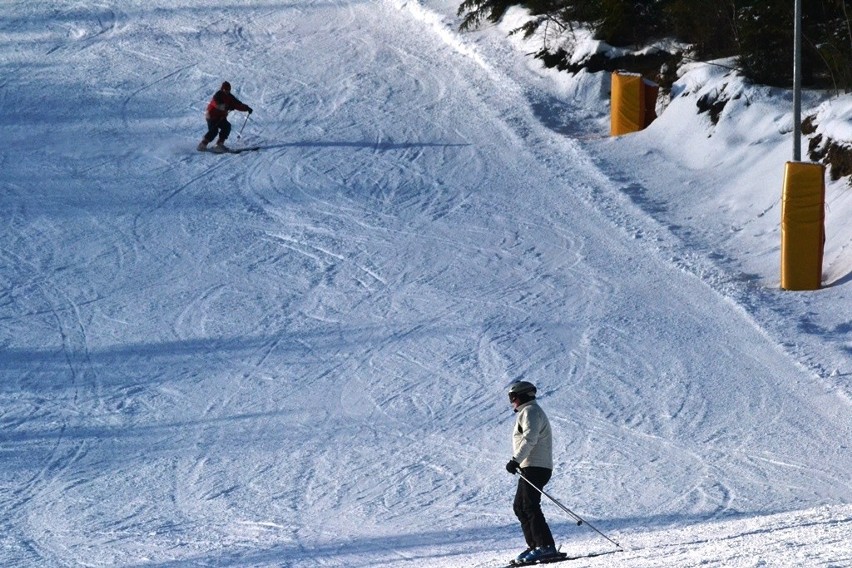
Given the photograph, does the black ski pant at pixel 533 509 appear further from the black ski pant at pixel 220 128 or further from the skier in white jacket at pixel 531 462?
the black ski pant at pixel 220 128

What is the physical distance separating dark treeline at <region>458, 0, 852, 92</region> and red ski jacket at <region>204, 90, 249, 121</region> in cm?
638

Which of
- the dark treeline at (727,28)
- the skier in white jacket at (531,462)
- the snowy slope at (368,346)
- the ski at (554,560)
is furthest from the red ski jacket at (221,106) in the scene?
the ski at (554,560)

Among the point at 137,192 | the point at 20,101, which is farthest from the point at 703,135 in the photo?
the point at 20,101

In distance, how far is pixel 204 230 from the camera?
1723 cm

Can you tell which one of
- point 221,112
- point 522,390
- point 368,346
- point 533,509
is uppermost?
point 221,112

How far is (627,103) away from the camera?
19.7 meters

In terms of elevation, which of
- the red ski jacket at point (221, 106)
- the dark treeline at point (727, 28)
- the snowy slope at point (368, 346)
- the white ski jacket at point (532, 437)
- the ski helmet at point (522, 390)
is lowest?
the snowy slope at point (368, 346)

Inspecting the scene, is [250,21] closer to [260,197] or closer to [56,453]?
[260,197]

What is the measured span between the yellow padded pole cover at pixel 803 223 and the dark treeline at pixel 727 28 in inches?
150

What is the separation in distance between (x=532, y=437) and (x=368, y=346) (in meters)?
5.72

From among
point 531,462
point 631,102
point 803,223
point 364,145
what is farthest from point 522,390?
point 631,102

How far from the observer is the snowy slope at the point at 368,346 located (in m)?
10.2

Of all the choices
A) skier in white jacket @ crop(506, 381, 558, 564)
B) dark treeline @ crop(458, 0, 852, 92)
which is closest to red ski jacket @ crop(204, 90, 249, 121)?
dark treeline @ crop(458, 0, 852, 92)

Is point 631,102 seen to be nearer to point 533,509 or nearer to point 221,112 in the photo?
point 221,112
